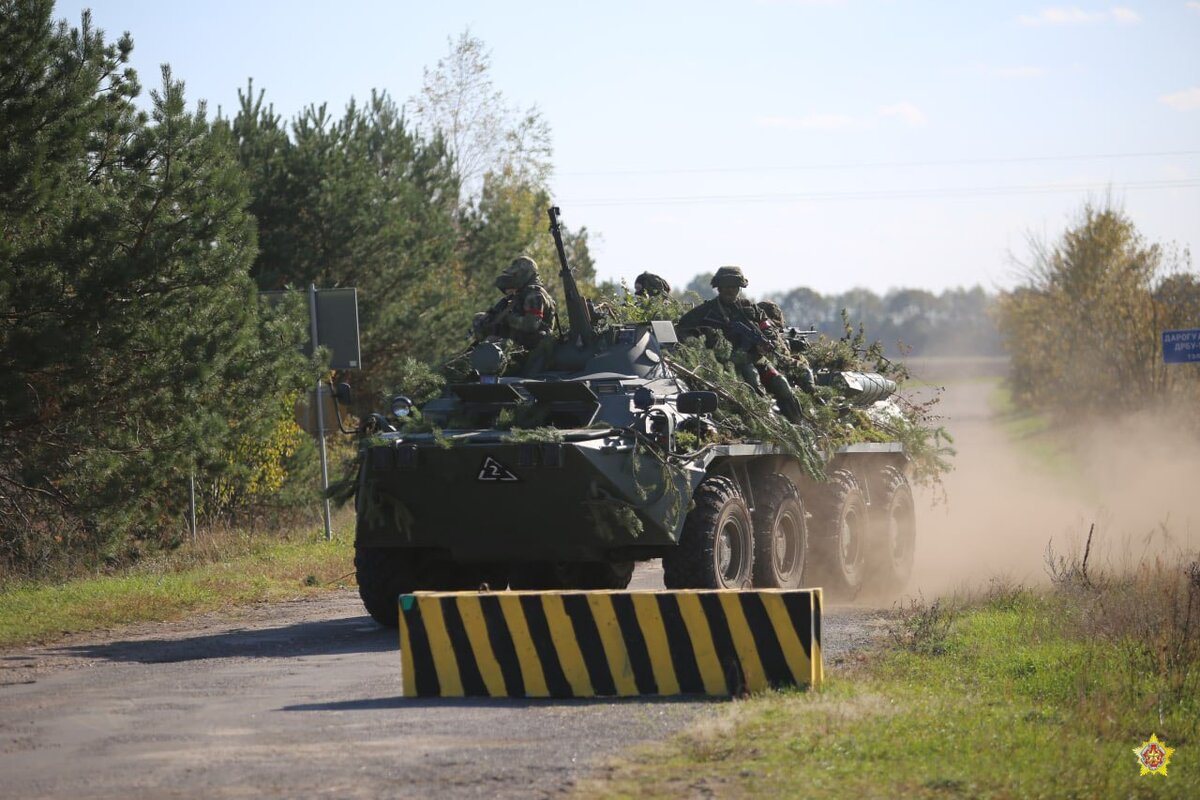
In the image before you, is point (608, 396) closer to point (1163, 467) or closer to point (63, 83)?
point (63, 83)

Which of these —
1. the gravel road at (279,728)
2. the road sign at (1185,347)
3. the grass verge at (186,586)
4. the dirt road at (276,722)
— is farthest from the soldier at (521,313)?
the road sign at (1185,347)

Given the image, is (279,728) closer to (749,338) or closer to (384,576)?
(384,576)

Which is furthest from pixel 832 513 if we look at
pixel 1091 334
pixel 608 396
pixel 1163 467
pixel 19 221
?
pixel 1091 334

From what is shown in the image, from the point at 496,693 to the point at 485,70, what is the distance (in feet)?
111

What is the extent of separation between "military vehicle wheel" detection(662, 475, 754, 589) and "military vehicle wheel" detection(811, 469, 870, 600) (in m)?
2.08

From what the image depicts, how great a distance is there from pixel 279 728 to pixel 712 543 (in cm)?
441

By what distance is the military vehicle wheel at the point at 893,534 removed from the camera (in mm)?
15914

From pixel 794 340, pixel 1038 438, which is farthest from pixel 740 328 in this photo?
pixel 1038 438

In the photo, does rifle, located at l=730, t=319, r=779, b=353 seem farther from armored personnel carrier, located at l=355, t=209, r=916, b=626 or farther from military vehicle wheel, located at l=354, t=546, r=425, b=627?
military vehicle wheel, located at l=354, t=546, r=425, b=627

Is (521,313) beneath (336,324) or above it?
beneath

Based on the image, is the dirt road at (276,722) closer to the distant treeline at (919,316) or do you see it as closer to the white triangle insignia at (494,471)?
the white triangle insignia at (494,471)

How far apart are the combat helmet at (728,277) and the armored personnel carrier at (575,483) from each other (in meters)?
0.91

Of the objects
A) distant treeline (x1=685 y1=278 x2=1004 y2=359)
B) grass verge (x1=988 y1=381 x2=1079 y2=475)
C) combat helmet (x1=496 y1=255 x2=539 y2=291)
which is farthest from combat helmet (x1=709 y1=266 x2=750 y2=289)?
distant treeline (x1=685 y1=278 x2=1004 y2=359)

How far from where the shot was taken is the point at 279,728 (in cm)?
823
